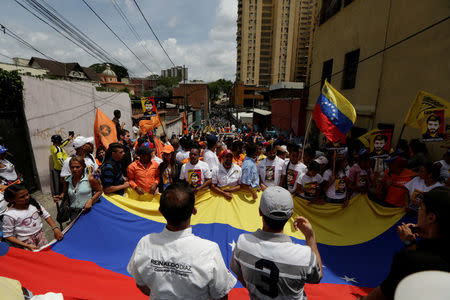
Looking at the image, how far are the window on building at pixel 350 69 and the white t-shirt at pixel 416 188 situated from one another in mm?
8526

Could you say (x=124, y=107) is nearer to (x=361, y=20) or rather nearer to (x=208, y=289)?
(x=361, y=20)

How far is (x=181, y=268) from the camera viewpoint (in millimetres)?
1497

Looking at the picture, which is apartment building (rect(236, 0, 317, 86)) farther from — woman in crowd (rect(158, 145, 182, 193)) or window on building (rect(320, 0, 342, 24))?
woman in crowd (rect(158, 145, 182, 193))

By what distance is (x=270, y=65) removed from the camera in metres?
86.8

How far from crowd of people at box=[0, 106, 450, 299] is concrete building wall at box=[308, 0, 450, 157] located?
228 centimetres

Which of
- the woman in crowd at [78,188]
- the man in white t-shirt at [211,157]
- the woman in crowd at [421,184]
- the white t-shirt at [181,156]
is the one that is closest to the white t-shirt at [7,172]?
the woman in crowd at [78,188]

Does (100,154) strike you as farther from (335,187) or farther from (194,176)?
(335,187)

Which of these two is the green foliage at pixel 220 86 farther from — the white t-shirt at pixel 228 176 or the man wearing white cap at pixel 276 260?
the man wearing white cap at pixel 276 260

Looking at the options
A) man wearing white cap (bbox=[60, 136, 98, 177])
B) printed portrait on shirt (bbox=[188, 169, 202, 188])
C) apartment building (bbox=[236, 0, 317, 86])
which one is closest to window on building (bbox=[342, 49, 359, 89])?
printed portrait on shirt (bbox=[188, 169, 202, 188])

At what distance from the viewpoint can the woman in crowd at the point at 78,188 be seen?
3664mm

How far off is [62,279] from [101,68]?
10607 cm

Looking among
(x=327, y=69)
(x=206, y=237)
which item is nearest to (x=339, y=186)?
(x=206, y=237)

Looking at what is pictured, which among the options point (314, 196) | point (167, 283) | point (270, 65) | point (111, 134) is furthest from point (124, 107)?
point (270, 65)

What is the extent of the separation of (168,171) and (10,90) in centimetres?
622
